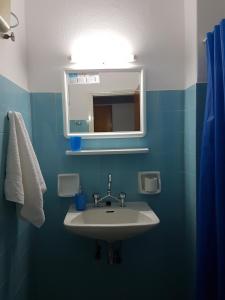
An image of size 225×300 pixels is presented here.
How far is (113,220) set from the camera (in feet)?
5.88

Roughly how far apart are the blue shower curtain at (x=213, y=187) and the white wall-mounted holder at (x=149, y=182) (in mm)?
411

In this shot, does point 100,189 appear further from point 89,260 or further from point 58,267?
point 58,267

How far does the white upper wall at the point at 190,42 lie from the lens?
5.41ft

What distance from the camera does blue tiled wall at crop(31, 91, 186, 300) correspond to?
6.17ft

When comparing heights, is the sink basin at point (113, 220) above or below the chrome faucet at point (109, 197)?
Answer: below

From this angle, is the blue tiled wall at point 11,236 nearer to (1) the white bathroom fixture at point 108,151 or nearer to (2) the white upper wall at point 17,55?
(2) the white upper wall at point 17,55

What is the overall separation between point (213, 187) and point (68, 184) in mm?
989

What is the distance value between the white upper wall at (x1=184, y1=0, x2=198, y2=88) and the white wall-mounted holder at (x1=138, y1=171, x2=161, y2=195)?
68 centimetres

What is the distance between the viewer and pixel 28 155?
1432 mm

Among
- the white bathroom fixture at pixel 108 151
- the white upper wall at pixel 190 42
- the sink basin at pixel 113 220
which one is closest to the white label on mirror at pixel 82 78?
the white bathroom fixture at pixel 108 151

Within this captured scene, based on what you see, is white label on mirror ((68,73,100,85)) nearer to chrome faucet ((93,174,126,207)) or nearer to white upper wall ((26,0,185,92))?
white upper wall ((26,0,185,92))

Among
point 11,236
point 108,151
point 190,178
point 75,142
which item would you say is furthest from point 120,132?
point 11,236

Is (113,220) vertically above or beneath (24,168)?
beneath

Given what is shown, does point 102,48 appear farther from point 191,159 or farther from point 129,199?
point 129,199
